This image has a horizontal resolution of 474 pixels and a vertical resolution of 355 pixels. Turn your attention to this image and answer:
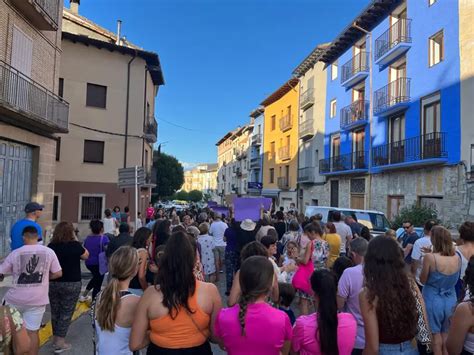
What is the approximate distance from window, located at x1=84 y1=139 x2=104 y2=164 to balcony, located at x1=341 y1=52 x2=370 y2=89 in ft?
49.2

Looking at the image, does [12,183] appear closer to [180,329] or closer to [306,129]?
[180,329]

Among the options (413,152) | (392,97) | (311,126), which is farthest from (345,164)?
(311,126)

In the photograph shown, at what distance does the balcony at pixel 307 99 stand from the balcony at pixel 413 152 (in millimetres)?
10089

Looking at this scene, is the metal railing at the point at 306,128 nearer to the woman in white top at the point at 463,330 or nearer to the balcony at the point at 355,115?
the balcony at the point at 355,115

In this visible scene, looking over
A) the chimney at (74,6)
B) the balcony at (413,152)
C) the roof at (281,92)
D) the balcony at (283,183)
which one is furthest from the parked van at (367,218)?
the chimney at (74,6)

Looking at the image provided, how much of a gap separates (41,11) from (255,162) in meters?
33.1

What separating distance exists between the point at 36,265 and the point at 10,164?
8.98 metres

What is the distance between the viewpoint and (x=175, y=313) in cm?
270

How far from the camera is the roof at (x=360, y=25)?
64.5 feet

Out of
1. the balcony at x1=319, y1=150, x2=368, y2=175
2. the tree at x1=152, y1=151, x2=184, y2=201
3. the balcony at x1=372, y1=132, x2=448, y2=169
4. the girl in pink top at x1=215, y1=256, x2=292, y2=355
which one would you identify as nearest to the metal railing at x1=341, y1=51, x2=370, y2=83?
the balcony at x1=319, y1=150, x2=368, y2=175

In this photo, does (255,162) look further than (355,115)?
Yes

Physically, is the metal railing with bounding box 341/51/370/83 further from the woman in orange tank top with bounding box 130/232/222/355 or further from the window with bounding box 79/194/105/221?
the woman in orange tank top with bounding box 130/232/222/355

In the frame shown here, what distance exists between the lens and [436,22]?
16016 mm

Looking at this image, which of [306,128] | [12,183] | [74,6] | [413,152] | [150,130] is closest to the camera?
[12,183]
